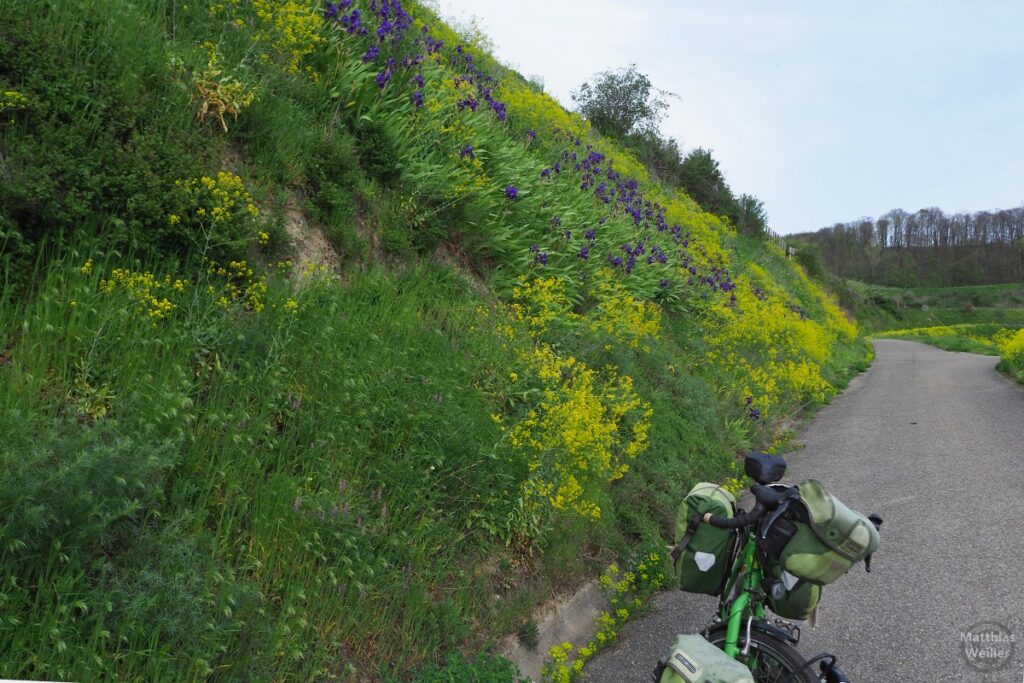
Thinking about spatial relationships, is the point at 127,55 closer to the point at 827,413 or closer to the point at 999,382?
the point at 827,413

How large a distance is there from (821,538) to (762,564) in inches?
14.5

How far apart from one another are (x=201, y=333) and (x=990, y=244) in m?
124

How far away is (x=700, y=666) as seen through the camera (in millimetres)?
2863

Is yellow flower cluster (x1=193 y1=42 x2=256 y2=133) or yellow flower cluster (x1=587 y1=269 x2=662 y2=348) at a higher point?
yellow flower cluster (x1=193 y1=42 x2=256 y2=133)

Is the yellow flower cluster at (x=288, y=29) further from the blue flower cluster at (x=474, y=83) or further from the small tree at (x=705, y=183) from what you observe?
the small tree at (x=705, y=183)

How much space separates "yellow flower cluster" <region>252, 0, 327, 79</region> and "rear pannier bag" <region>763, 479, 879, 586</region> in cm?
562

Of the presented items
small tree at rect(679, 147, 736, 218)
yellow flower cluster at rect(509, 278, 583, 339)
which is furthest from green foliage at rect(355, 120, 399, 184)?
→ small tree at rect(679, 147, 736, 218)

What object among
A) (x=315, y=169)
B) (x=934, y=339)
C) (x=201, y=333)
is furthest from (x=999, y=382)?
(x=934, y=339)

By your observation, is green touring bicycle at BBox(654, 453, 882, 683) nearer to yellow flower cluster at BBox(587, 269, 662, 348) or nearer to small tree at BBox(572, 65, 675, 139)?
yellow flower cluster at BBox(587, 269, 662, 348)

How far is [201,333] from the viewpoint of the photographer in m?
3.96

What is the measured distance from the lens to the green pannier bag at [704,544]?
129 inches

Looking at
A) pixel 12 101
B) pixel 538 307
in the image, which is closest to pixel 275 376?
pixel 12 101

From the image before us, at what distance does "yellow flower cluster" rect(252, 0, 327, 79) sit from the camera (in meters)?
6.38

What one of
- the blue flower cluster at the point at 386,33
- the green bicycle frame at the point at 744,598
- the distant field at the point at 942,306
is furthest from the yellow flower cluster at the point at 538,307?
the distant field at the point at 942,306
